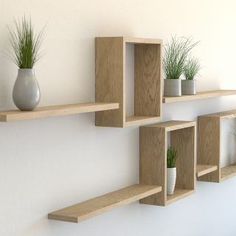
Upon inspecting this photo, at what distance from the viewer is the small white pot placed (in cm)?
280

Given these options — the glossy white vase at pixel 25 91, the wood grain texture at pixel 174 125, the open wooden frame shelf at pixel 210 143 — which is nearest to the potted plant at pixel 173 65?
the wood grain texture at pixel 174 125

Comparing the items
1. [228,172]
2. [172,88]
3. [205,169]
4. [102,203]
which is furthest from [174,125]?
[228,172]

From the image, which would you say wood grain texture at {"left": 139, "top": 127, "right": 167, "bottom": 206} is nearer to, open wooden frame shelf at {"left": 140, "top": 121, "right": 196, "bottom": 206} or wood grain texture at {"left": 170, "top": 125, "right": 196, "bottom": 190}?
open wooden frame shelf at {"left": 140, "top": 121, "right": 196, "bottom": 206}

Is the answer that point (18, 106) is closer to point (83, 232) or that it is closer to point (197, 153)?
point (83, 232)

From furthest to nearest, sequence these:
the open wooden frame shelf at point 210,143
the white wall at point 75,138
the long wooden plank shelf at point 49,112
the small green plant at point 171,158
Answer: the open wooden frame shelf at point 210,143 < the small green plant at point 171,158 < the white wall at point 75,138 < the long wooden plank shelf at point 49,112

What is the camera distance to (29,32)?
6.48 ft

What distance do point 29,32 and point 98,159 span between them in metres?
0.68

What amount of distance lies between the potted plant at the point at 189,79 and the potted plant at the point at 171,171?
301 millimetres

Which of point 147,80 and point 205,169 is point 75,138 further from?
point 205,169

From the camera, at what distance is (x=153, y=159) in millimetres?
2715

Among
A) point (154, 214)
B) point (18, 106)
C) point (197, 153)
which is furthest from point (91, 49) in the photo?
point (197, 153)

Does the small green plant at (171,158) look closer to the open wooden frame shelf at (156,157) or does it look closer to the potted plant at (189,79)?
the open wooden frame shelf at (156,157)

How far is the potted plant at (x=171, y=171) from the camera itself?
2805mm

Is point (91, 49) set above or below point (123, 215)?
above
